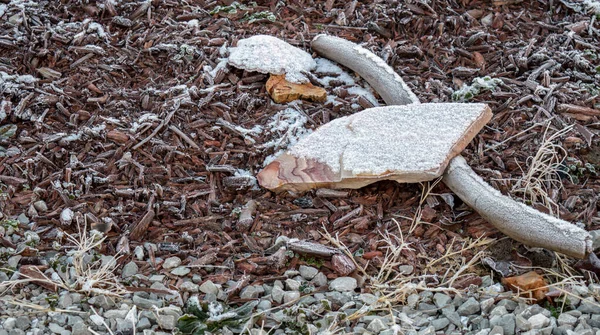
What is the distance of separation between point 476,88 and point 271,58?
41.1 inches

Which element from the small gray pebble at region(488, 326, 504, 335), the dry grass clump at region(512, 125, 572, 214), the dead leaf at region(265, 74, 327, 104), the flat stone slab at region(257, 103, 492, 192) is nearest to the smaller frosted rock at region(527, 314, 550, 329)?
the small gray pebble at region(488, 326, 504, 335)

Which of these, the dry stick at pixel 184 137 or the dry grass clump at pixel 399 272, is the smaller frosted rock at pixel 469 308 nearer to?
the dry grass clump at pixel 399 272

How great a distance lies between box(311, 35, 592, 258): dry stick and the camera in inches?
106

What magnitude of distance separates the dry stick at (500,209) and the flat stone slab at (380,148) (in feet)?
0.33

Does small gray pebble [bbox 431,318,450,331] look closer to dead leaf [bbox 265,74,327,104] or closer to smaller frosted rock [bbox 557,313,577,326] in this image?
smaller frosted rock [bbox 557,313,577,326]

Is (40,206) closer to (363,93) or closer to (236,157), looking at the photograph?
(236,157)

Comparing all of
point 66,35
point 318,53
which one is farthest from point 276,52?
point 66,35

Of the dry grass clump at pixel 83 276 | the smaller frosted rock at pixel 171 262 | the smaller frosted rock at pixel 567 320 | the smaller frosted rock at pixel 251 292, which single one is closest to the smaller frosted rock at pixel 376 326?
the smaller frosted rock at pixel 251 292

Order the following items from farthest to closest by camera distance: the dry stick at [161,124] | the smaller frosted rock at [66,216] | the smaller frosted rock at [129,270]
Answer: the dry stick at [161,124] < the smaller frosted rock at [66,216] < the smaller frosted rock at [129,270]

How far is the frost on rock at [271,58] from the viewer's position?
3.56m

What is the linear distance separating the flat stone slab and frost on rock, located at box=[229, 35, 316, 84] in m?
0.49

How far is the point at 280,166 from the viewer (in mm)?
3117

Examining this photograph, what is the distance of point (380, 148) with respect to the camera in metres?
3.07

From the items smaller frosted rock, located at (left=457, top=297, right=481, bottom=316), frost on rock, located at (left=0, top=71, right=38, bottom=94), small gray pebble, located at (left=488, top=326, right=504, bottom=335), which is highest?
small gray pebble, located at (left=488, top=326, right=504, bottom=335)
